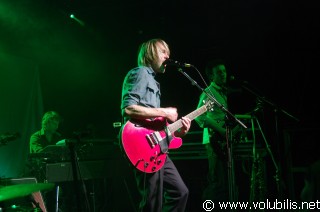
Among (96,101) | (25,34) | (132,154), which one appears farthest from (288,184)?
(25,34)

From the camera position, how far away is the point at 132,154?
340cm

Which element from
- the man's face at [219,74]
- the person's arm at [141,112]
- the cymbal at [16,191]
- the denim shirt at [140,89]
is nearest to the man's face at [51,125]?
the man's face at [219,74]

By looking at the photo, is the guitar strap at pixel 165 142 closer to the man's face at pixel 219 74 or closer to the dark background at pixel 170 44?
the man's face at pixel 219 74

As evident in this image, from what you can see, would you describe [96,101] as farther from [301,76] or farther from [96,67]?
[301,76]

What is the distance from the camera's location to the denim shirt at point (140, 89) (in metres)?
3.54

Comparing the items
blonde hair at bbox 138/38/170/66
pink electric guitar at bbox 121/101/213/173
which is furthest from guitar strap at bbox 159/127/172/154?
blonde hair at bbox 138/38/170/66

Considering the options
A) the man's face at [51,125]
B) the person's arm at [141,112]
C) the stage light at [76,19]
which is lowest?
the person's arm at [141,112]

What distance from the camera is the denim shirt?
11.6 feet

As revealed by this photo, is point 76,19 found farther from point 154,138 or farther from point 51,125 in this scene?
point 154,138

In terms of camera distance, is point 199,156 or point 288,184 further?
point 199,156

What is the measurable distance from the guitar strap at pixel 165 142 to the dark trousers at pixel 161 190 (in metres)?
0.15

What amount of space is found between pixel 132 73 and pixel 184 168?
3792mm

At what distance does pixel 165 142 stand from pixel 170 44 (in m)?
4.83

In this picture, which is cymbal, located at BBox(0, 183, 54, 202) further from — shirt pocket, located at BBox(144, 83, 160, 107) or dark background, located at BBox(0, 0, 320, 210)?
dark background, located at BBox(0, 0, 320, 210)
